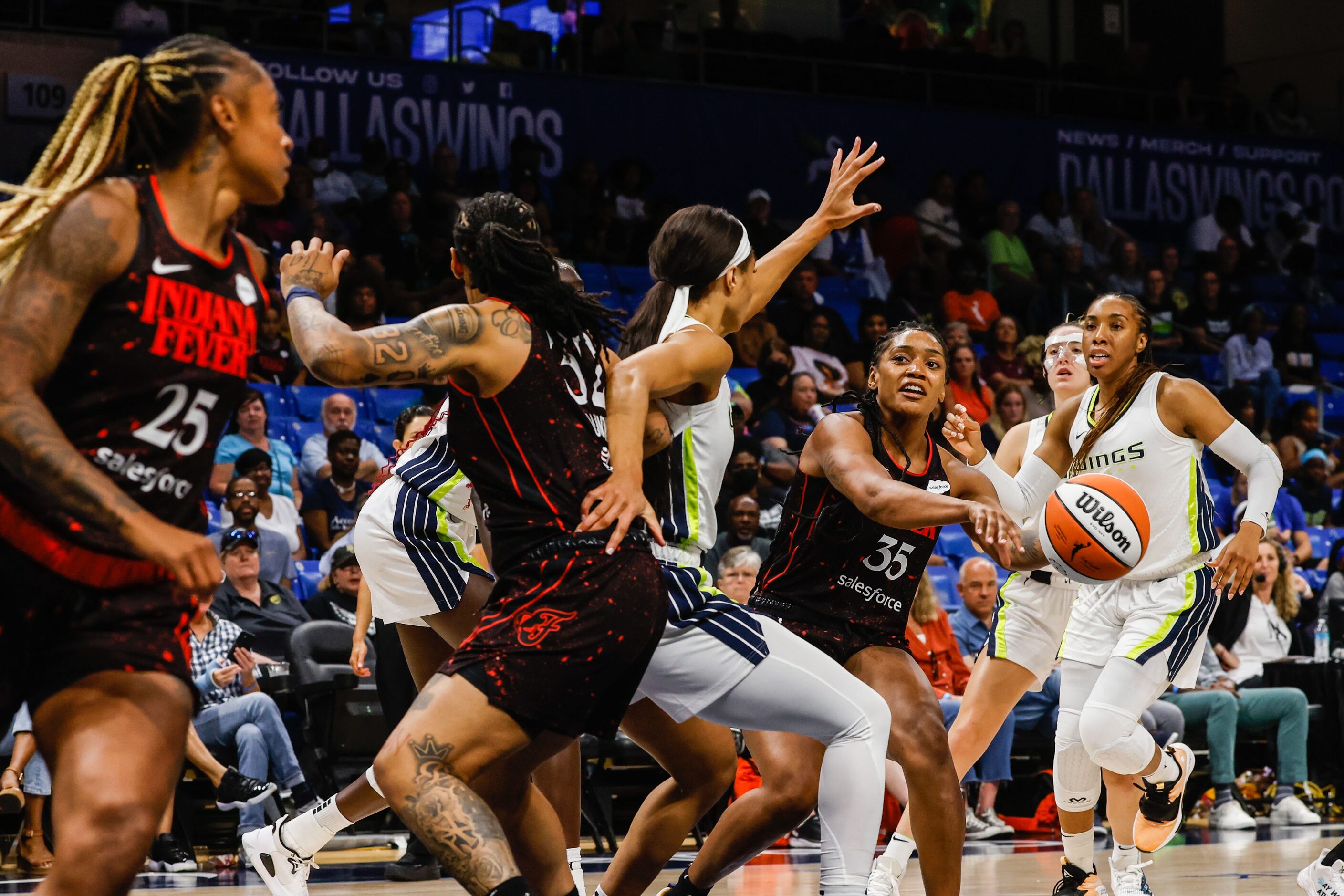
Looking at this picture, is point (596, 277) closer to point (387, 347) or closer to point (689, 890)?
point (689, 890)

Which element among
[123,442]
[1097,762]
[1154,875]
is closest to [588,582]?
[123,442]

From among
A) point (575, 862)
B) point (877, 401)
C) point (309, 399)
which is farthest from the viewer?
point (309, 399)

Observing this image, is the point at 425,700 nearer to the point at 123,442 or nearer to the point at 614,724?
the point at 614,724

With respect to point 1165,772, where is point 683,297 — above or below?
above

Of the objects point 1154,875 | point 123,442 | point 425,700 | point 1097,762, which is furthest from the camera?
point 1154,875

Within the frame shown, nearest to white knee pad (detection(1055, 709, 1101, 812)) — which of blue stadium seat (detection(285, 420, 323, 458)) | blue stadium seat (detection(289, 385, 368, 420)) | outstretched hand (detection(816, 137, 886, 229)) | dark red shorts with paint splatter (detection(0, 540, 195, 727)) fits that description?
outstretched hand (detection(816, 137, 886, 229))

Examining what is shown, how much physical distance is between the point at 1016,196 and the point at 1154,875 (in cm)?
1044

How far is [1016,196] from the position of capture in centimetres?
1641

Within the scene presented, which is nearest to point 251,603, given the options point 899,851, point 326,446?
point 326,446

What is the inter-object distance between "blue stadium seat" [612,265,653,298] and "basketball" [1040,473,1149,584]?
338 inches

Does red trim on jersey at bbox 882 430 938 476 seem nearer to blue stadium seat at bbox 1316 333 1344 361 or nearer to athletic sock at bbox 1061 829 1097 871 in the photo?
athletic sock at bbox 1061 829 1097 871

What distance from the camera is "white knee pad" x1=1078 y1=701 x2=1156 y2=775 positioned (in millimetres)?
5555

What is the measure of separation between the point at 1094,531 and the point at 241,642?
476 cm

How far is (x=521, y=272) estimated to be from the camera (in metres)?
3.66
